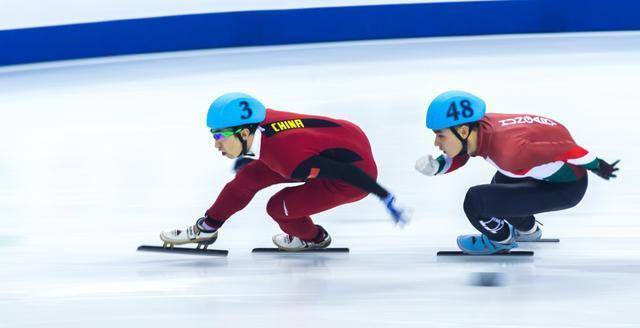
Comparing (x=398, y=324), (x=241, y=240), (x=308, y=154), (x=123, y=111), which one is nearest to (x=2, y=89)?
(x=123, y=111)

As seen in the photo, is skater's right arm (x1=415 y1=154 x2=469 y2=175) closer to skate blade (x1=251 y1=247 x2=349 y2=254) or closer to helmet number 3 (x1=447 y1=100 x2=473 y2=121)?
helmet number 3 (x1=447 y1=100 x2=473 y2=121)

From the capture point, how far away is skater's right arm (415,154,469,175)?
14.3ft

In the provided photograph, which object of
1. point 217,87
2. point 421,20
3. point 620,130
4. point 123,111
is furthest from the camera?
point 421,20

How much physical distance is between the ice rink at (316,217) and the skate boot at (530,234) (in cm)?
7

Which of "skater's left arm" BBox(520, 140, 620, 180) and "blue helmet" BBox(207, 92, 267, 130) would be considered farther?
"blue helmet" BBox(207, 92, 267, 130)

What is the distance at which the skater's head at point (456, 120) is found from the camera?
4031mm

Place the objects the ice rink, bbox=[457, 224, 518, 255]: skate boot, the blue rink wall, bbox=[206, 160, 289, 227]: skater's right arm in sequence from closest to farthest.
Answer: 1. the ice rink
2. bbox=[457, 224, 518, 255]: skate boot
3. bbox=[206, 160, 289, 227]: skater's right arm
4. the blue rink wall

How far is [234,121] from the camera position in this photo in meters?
4.14

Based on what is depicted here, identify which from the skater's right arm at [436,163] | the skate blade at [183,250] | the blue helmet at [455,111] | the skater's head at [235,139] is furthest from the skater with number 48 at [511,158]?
the skate blade at [183,250]

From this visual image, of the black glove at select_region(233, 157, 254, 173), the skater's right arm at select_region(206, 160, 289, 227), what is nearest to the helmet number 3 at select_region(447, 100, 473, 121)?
the skater's right arm at select_region(206, 160, 289, 227)

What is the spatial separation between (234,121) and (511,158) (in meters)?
1.13

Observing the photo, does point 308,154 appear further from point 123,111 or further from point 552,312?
point 123,111

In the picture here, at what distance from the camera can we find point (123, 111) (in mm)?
8523

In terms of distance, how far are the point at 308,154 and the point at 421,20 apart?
29.5ft
